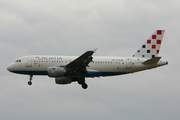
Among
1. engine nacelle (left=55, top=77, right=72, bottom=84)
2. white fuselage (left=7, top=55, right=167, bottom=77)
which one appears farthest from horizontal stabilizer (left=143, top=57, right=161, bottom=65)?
engine nacelle (left=55, top=77, right=72, bottom=84)

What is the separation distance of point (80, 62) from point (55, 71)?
321 cm

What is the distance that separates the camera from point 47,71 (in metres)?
71.2

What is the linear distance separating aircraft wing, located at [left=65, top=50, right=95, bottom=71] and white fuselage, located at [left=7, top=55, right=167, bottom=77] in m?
1.30

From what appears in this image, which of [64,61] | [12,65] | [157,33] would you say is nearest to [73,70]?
[64,61]

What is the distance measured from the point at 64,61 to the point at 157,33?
42.6 feet

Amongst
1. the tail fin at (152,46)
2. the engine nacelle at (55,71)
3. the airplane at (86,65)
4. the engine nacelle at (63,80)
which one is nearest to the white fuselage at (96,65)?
the airplane at (86,65)

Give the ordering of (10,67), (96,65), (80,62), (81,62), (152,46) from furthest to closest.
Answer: (152,46), (10,67), (96,65), (81,62), (80,62)

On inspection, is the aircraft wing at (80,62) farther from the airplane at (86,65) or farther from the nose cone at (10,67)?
the nose cone at (10,67)

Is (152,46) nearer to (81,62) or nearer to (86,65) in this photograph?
(86,65)

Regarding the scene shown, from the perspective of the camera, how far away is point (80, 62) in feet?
232

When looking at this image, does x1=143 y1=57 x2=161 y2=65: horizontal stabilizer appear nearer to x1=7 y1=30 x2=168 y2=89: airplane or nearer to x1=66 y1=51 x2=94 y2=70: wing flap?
x1=7 y1=30 x2=168 y2=89: airplane

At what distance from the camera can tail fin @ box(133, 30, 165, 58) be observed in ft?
244

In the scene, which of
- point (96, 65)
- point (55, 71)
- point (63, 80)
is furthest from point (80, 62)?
point (63, 80)

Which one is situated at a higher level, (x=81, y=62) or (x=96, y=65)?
(x=81, y=62)
